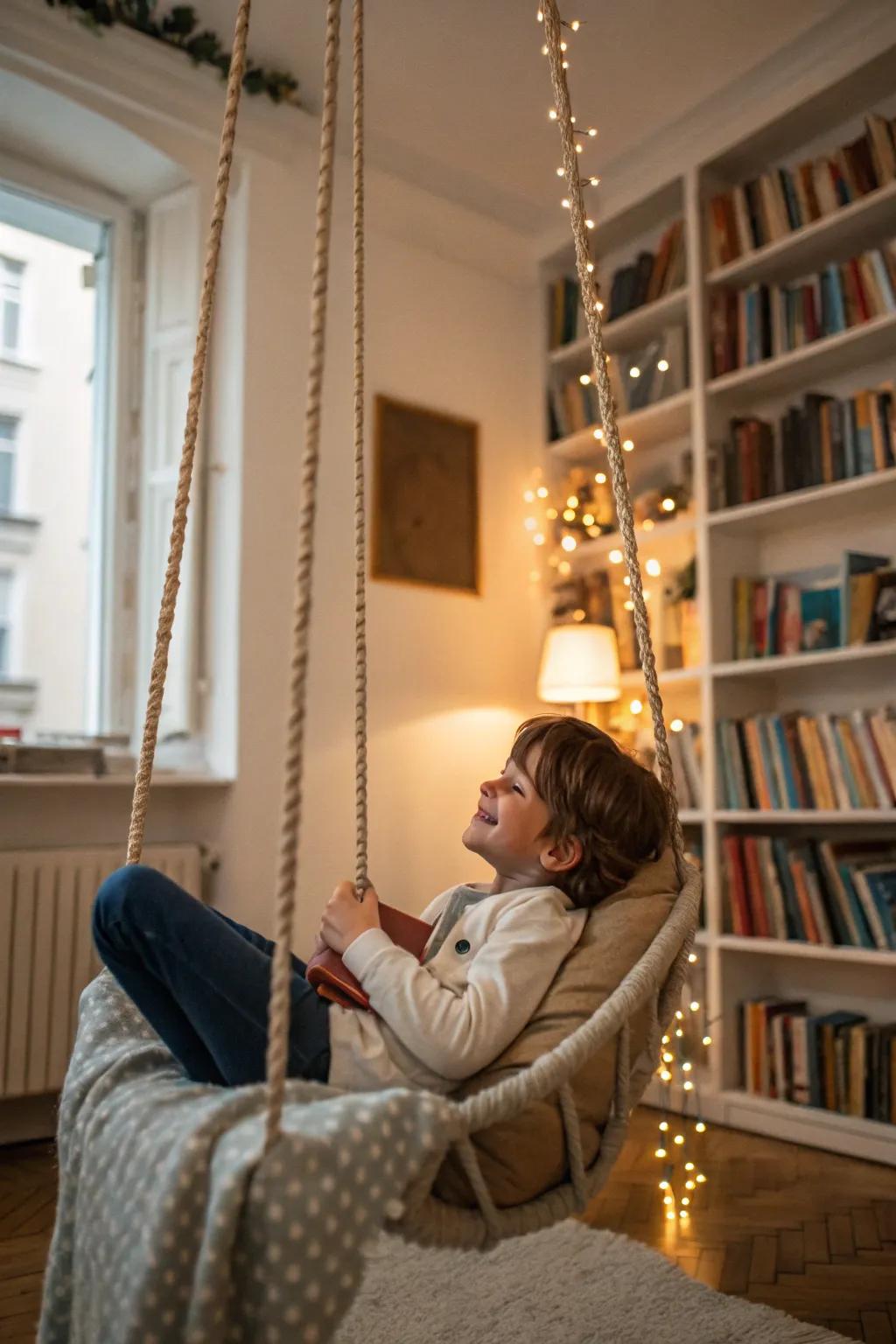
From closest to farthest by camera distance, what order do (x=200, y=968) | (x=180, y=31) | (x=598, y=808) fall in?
(x=200, y=968)
(x=598, y=808)
(x=180, y=31)

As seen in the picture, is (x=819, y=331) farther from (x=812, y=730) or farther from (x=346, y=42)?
(x=346, y=42)

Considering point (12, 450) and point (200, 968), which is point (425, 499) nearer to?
point (12, 450)

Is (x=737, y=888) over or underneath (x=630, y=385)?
underneath

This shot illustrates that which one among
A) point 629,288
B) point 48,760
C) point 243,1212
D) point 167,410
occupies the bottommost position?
point 243,1212

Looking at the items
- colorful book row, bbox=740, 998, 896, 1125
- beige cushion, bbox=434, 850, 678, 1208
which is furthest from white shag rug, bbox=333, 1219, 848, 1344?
colorful book row, bbox=740, 998, 896, 1125

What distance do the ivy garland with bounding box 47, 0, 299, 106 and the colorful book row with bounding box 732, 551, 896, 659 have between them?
1915 millimetres

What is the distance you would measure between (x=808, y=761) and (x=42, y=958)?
200cm

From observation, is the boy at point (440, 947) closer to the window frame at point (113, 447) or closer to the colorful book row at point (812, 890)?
the colorful book row at point (812, 890)

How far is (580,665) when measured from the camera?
10.4 feet

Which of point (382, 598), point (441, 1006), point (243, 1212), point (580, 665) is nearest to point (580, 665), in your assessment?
point (580, 665)

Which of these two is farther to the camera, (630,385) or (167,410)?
(630,385)

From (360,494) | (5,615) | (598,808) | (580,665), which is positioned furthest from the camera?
(580,665)

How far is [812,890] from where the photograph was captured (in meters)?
2.76

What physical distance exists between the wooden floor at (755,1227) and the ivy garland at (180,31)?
8.68 ft
